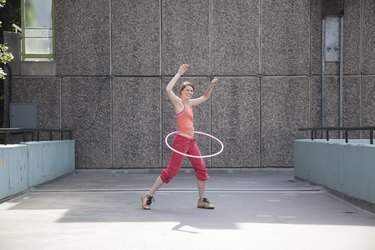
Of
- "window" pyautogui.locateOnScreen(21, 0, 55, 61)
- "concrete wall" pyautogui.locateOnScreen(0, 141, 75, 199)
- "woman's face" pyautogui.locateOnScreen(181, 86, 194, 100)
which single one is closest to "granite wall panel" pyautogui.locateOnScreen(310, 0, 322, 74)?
"concrete wall" pyautogui.locateOnScreen(0, 141, 75, 199)

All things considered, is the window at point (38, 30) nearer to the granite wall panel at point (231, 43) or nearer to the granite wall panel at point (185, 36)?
the granite wall panel at point (185, 36)

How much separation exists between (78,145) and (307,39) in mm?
6897

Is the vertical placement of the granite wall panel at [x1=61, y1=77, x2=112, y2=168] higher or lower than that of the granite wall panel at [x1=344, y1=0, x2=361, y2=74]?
lower

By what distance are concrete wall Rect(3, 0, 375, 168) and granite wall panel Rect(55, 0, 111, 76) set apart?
27 mm

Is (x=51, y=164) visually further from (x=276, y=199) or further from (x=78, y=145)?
(x=276, y=199)

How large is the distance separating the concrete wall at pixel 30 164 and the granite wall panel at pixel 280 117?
5.32 meters

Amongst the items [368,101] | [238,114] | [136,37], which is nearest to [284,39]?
[238,114]

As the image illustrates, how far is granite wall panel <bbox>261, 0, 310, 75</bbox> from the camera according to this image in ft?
58.8

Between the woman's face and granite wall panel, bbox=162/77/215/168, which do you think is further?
granite wall panel, bbox=162/77/215/168

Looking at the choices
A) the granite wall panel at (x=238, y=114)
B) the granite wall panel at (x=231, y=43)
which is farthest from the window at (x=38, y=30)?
the granite wall panel at (x=238, y=114)

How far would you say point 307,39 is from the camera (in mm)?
18000

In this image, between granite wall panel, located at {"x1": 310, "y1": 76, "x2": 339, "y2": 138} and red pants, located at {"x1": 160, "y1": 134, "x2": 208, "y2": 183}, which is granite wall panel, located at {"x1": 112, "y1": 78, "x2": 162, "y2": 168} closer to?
granite wall panel, located at {"x1": 310, "y1": 76, "x2": 339, "y2": 138}

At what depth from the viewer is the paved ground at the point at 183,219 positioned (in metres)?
6.62

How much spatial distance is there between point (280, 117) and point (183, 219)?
32.6ft
